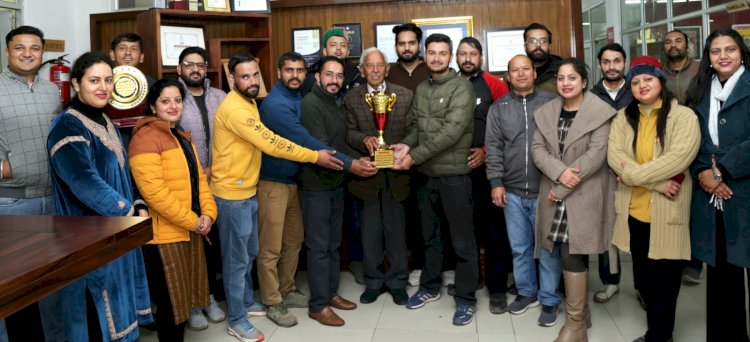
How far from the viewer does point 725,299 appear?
2721 mm

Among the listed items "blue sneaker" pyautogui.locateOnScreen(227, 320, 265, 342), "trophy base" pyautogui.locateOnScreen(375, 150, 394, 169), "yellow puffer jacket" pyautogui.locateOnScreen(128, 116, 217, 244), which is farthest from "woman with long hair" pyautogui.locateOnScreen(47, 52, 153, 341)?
"trophy base" pyautogui.locateOnScreen(375, 150, 394, 169)

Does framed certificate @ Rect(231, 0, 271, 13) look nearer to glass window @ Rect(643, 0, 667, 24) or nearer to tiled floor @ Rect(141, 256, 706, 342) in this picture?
tiled floor @ Rect(141, 256, 706, 342)

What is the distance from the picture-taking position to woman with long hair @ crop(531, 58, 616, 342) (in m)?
2.94

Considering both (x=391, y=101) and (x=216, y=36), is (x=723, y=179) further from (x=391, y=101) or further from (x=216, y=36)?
(x=216, y=36)

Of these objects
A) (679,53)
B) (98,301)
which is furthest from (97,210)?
(679,53)

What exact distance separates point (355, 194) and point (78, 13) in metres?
3.60

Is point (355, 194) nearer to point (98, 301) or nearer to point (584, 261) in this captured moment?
point (584, 261)

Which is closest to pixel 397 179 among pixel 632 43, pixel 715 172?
pixel 715 172

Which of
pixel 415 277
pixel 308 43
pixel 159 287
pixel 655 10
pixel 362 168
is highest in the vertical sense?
pixel 655 10

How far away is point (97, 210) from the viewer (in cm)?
243

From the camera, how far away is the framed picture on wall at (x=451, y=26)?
4828 mm

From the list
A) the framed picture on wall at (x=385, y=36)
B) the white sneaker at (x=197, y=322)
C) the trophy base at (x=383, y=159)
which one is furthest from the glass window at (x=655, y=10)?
the white sneaker at (x=197, y=322)

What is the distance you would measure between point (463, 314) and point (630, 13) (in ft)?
22.0

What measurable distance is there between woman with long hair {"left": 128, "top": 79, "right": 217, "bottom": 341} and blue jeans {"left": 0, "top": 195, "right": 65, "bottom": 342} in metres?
0.52
